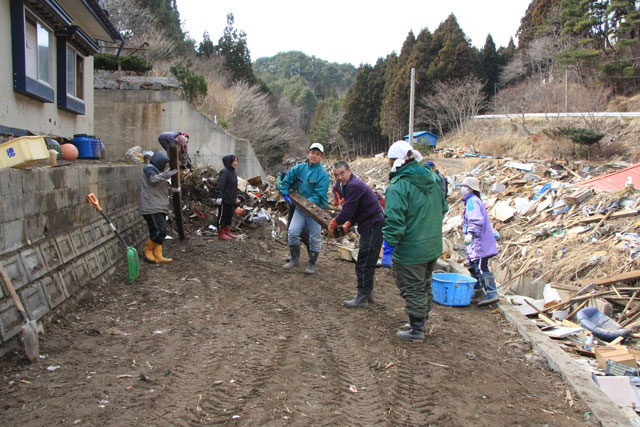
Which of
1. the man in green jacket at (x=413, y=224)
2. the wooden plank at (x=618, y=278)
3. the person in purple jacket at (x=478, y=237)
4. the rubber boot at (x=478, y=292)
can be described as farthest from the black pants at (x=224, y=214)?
the wooden plank at (x=618, y=278)

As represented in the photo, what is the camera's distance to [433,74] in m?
41.8

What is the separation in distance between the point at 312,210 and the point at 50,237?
345cm

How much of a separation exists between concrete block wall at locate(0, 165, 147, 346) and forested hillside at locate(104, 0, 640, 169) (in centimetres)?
1574

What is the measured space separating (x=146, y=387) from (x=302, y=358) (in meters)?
A: 1.36

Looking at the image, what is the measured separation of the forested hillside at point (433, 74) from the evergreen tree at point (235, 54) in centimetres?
11

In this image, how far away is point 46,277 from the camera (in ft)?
14.2

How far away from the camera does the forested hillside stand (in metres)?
30.1

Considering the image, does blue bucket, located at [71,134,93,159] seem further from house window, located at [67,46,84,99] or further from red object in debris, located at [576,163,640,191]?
red object in debris, located at [576,163,640,191]

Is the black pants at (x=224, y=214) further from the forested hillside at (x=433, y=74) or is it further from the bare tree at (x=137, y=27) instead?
the bare tree at (x=137, y=27)

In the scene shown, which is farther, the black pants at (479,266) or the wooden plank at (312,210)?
the wooden plank at (312,210)

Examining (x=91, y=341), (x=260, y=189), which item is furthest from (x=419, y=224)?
(x=260, y=189)

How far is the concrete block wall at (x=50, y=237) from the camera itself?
3889 mm

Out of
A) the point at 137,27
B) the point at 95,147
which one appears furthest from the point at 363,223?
the point at 137,27

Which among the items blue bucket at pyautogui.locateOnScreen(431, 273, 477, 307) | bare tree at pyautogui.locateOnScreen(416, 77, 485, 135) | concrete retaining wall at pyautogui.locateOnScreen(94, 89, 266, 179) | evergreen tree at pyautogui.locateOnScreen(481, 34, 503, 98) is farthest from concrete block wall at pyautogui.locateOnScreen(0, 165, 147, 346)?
evergreen tree at pyautogui.locateOnScreen(481, 34, 503, 98)
